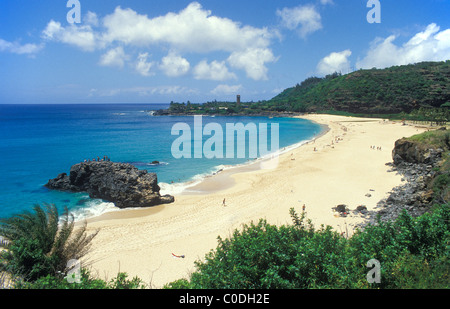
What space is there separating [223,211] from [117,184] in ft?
29.8

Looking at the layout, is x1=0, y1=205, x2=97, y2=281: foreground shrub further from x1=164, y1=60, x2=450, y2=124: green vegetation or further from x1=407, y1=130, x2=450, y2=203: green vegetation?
x1=164, y1=60, x2=450, y2=124: green vegetation

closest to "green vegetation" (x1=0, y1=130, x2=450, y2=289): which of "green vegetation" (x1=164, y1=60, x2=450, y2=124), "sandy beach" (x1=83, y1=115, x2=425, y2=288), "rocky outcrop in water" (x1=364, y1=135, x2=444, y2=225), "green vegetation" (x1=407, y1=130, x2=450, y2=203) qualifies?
"sandy beach" (x1=83, y1=115, x2=425, y2=288)

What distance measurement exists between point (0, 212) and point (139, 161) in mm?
18222

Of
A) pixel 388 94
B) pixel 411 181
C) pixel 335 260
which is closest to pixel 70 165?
pixel 335 260

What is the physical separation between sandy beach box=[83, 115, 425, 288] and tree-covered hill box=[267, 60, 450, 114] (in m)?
72.1

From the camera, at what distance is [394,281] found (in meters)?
7.27

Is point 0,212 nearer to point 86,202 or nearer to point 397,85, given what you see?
point 86,202

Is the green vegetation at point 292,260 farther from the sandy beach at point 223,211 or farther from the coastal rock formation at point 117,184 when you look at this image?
the coastal rock formation at point 117,184

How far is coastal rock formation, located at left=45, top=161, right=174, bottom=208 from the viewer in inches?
841

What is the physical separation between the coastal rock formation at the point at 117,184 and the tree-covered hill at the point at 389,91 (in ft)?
311

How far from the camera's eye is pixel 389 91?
97.3 m

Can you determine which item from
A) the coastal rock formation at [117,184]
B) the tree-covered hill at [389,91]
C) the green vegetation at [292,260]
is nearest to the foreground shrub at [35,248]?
the green vegetation at [292,260]

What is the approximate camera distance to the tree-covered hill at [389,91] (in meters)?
90.1
